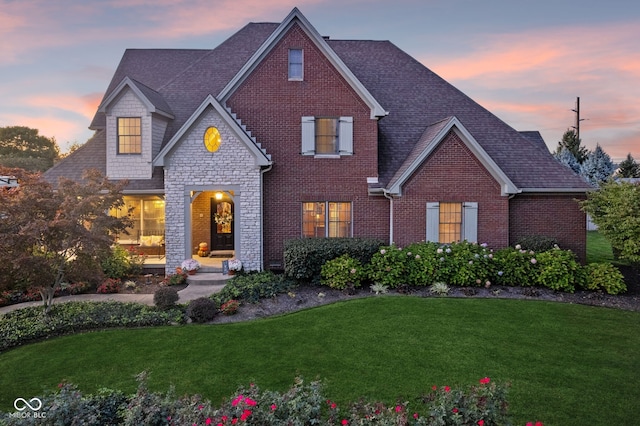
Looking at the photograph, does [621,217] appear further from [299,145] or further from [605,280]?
[299,145]

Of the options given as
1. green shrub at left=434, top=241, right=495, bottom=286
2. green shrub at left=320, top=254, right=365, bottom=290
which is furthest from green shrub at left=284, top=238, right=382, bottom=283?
green shrub at left=434, top=241, right=495, bottom=286

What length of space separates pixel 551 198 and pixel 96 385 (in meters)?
16.1

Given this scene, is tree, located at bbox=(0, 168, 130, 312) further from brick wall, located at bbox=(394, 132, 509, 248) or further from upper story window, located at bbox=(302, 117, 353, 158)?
brick wall, located at bbox=(394, 132, 509, 248)

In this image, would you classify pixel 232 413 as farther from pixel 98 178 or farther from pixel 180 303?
pixel 98 178

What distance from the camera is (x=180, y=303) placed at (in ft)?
38.8

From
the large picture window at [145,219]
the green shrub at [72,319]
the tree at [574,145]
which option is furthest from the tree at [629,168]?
the green shrub at [72,319]

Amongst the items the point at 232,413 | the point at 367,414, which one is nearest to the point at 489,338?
the point at 367,414

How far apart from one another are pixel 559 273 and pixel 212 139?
42.4 ft

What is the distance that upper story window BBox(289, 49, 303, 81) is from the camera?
52.1 ft

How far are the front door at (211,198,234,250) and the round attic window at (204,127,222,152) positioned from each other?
3.95 metres

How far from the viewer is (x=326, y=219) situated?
53.3 feet

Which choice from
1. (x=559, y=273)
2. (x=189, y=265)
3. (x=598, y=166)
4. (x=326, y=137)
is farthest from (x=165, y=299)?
(x=598, y=166)

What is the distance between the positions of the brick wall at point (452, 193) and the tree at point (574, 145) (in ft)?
132

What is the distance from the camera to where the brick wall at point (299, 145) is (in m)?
15.9
